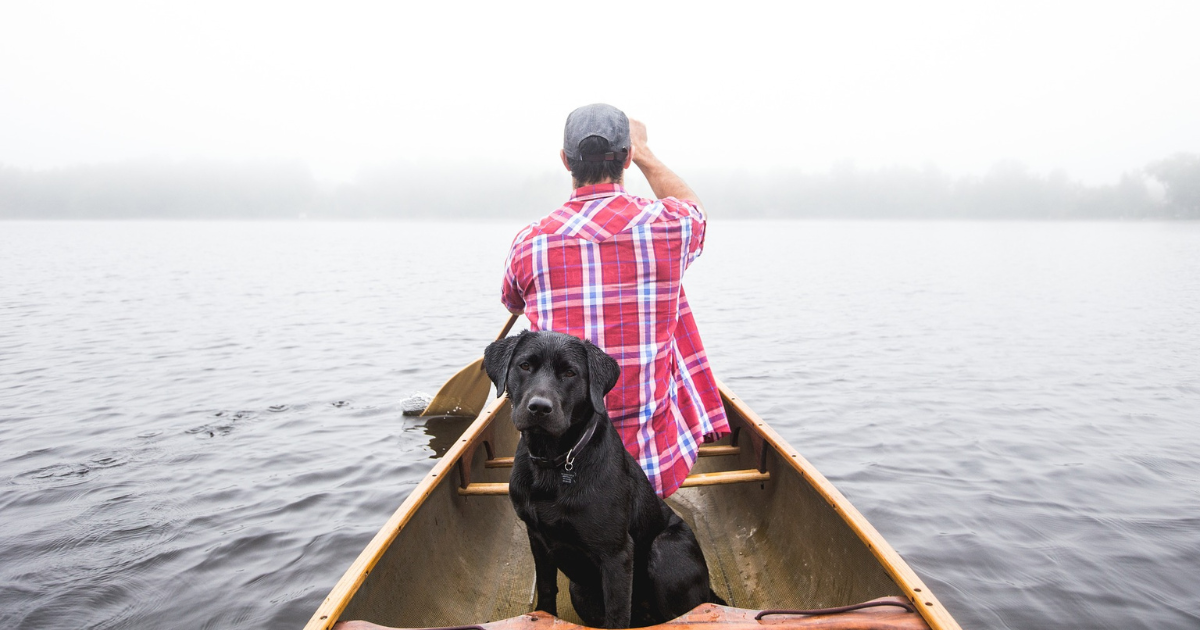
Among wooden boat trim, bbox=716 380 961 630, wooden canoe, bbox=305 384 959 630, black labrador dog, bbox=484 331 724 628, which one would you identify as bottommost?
wooden canoe, bbox=305 384 959 630

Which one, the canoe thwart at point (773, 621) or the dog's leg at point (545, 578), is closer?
the canoe thwart at point (773, 621)

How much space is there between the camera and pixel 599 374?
2.97 metres

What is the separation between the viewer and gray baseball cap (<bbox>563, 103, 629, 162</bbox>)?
3.38 m

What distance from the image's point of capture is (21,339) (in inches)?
652

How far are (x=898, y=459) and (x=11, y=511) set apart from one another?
10407mm

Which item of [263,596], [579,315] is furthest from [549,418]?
[263,596]

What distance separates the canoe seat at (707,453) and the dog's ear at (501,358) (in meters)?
2.44

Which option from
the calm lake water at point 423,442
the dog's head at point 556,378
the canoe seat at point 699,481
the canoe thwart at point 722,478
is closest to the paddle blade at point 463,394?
the calm lake water at point 423,442

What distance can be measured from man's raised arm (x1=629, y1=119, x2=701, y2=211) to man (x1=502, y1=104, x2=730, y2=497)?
0.24 metres

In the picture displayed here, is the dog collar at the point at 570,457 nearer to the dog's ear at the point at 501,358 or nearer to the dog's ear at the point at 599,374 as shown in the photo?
the dog's ear at the point at 599,374

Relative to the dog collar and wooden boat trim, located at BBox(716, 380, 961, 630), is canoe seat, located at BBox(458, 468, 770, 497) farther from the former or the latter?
the dog collar

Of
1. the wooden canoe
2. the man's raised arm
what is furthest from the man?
the wooden canoe

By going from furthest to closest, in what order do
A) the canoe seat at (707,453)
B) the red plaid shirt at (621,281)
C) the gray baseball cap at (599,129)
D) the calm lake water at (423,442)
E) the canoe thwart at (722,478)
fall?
1. the calm lake water at (423,442)
2. the canoe seat at (707,453)
3. the canoe thwart at (722,478)
4. the gray baseball cap at (599,129)
5. the red plaid shirt at (621,281)

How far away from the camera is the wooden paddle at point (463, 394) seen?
1019 cm
